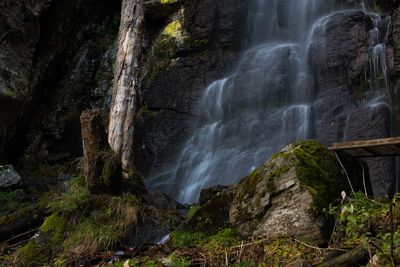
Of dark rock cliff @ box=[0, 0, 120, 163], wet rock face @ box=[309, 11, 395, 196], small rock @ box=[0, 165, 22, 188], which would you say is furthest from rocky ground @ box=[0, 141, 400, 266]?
dark rock cliff @ box=[0, 0, 120, 163]

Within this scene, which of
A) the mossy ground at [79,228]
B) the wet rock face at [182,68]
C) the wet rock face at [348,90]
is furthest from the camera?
the wet rock face at [182,68]

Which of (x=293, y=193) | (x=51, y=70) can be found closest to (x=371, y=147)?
(x=293, y=193)

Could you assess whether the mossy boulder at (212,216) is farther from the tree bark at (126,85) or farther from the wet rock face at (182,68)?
the wet rock face at (182,68)

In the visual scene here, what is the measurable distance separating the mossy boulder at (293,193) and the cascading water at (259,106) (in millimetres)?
5835

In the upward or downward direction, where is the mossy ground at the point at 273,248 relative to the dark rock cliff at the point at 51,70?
downward

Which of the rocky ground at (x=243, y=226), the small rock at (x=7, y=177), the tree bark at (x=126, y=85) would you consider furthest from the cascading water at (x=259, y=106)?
the rocky ground at (x=243, y=226)

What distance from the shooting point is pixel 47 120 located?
613 inches

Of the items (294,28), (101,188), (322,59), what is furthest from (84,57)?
(101,188)

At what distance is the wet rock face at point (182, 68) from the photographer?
1455 centimetres

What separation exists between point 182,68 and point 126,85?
22.0ft

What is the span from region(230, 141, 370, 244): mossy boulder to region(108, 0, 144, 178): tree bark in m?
3.50

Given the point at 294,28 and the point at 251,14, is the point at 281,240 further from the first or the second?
the point at 251,14

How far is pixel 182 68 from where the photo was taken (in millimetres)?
15898

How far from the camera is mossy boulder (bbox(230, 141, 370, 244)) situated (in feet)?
15.2
